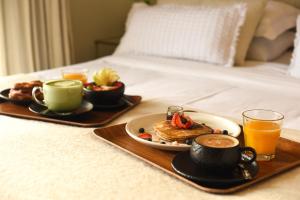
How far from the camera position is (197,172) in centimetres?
98

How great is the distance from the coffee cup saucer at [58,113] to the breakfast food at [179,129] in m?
0.34

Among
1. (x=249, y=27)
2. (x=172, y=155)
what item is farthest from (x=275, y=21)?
(x=172, y=155)

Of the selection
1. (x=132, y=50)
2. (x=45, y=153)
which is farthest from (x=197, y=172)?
(x=132, y=50)

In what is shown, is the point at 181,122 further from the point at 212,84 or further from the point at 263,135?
the point at 212,84

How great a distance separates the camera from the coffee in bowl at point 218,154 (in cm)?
95

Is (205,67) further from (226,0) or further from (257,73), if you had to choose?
(226,0)

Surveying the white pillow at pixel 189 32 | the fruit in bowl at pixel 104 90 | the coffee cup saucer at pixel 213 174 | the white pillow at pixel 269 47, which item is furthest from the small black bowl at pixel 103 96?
the white pillow at pixel 269 47

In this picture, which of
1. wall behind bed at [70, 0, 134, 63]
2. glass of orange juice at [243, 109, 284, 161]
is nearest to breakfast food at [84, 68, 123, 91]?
glass of orange juice at [243, 109, 284, 161]

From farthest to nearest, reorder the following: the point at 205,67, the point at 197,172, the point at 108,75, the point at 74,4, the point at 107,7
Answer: the point at 107,7, the point at 74,4, the point at 205,67, the point at 108,75, the point at 197,172

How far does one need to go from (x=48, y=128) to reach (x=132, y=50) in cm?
149

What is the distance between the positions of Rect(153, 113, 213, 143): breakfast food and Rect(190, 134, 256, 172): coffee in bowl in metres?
0.13

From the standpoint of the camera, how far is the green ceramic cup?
55.5 inches

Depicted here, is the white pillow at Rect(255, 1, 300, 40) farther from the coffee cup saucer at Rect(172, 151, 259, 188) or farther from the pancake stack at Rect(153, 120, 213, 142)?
the coffee cup saucer at Rect(172, 151, 259, 188)

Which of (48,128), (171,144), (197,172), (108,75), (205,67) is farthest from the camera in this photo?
(205,67)
